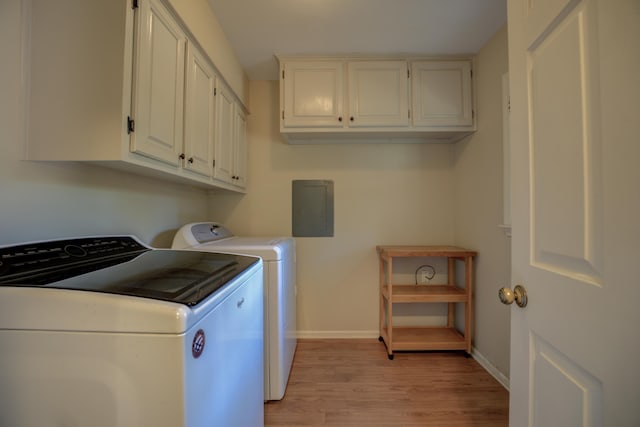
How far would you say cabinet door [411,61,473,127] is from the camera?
200cm

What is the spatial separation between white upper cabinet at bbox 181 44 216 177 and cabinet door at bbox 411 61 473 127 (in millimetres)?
1507

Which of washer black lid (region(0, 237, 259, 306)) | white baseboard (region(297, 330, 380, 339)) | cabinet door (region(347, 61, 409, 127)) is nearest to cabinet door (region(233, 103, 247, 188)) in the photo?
cabinet door (region(347, 61, 409, 127))

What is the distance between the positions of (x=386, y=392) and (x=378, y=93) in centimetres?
214

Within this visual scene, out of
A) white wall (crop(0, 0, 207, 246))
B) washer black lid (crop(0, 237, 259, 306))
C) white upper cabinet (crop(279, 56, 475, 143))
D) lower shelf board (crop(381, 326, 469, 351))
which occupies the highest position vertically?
white upper cabinet (crop(279, 56, 475, 143))

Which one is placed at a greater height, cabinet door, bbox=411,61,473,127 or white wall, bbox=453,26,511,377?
cabinet door, bbox=411,61,473,127

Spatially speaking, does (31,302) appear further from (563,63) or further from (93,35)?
(563,63)

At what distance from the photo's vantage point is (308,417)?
1.44m

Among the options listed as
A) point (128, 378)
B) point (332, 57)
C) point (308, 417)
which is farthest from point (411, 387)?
point (332, 57)

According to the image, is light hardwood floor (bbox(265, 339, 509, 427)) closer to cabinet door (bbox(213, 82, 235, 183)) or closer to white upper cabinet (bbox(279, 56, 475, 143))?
cabinet door (bbox(213, 82, 235, 183))

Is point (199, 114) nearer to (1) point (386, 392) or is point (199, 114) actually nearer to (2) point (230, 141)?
(2) point (230, 141)

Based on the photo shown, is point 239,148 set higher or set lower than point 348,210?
higher

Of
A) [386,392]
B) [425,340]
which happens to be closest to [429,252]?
[425,340]

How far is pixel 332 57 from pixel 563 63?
1732 mm

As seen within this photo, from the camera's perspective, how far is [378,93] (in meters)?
2.00
